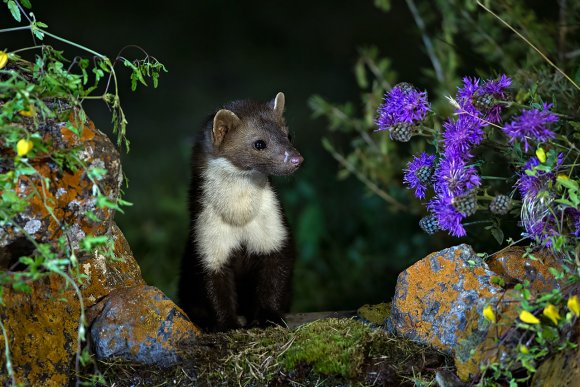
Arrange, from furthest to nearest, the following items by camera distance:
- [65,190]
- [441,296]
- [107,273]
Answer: [107,273] → [441,296] → [65,190]

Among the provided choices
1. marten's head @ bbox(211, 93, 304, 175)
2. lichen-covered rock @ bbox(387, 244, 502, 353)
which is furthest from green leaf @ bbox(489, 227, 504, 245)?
marten's head @ bbox(211, 93, 304, 175)

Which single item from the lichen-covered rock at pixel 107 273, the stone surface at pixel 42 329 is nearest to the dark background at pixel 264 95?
the lichen-covered rock at pixel 107 273

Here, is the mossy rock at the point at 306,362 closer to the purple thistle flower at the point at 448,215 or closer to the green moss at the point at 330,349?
the green moss at the point at 330,349

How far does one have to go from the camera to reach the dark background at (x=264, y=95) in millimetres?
7785

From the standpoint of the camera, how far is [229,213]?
493 centimetres

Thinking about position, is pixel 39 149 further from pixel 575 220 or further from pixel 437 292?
pixel 575 220

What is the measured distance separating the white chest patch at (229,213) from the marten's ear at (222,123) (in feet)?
0.40

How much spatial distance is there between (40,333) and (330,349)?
1270 mm

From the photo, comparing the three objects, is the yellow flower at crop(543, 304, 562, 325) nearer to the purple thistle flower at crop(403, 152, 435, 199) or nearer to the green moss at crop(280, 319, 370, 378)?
the green moss at crop(280, 319, 370, 378)

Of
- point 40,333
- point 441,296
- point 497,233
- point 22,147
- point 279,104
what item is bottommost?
point 40,333

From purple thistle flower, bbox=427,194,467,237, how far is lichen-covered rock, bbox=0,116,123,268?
4.67 ft

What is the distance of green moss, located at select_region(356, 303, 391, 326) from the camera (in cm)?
459

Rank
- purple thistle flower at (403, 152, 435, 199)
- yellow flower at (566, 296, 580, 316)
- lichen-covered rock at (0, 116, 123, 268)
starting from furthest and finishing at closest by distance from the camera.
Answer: purple thistle flower at (403, 152, 435, 199) → lichen-covered rock at (0, 116, 123, 268) → yellow flower at (566, 296, 580, 316)

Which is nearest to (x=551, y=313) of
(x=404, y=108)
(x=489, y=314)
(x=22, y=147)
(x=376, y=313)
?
(x=489, y=314)
